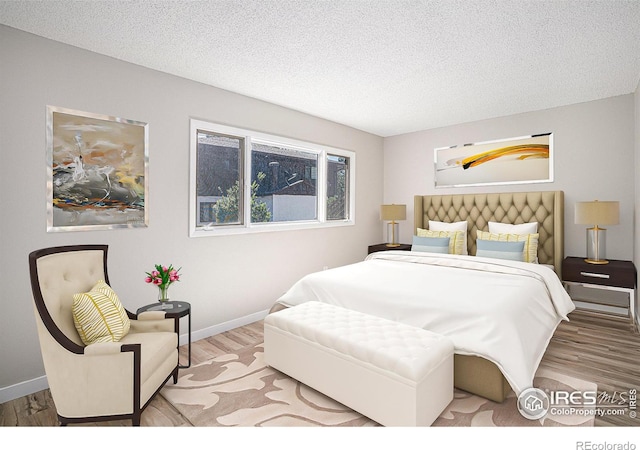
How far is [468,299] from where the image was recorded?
8.41ft

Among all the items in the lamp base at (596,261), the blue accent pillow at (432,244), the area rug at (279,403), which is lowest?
the area rug at (279,403)

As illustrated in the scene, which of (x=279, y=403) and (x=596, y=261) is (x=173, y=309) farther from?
(x=596, y=261)

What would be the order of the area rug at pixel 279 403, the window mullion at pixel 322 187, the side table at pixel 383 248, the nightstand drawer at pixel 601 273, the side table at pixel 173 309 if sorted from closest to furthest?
the area rug at pixel 279 403
the side table at pixel 173 309
the nightstand drawer at pixel 601 273
the window mullion at pixel 322 187
the side table at pixel 383 248

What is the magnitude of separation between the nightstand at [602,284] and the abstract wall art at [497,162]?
1238mm

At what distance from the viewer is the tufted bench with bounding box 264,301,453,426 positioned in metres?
1.91

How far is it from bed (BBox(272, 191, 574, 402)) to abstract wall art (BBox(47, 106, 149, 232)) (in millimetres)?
1722

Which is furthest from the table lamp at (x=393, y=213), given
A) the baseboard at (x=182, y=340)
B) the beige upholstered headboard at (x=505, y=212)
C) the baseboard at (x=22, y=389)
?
the baseboard at (x=22, y=389)

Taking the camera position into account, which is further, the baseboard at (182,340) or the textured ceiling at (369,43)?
the baseboard at (182,340)

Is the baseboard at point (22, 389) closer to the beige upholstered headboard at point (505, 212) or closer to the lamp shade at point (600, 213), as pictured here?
the beige upholstered headboard at point (505, 212)

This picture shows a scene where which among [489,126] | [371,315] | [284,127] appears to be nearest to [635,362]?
[371,315]

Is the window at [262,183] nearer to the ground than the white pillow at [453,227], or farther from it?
farther from it

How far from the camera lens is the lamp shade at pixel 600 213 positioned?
363cm

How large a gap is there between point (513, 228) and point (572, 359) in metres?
1.82

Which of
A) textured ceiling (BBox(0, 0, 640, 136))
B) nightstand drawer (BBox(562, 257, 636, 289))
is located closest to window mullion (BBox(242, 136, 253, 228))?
textured ceiling (BBox(0, 0, 640, 136))
